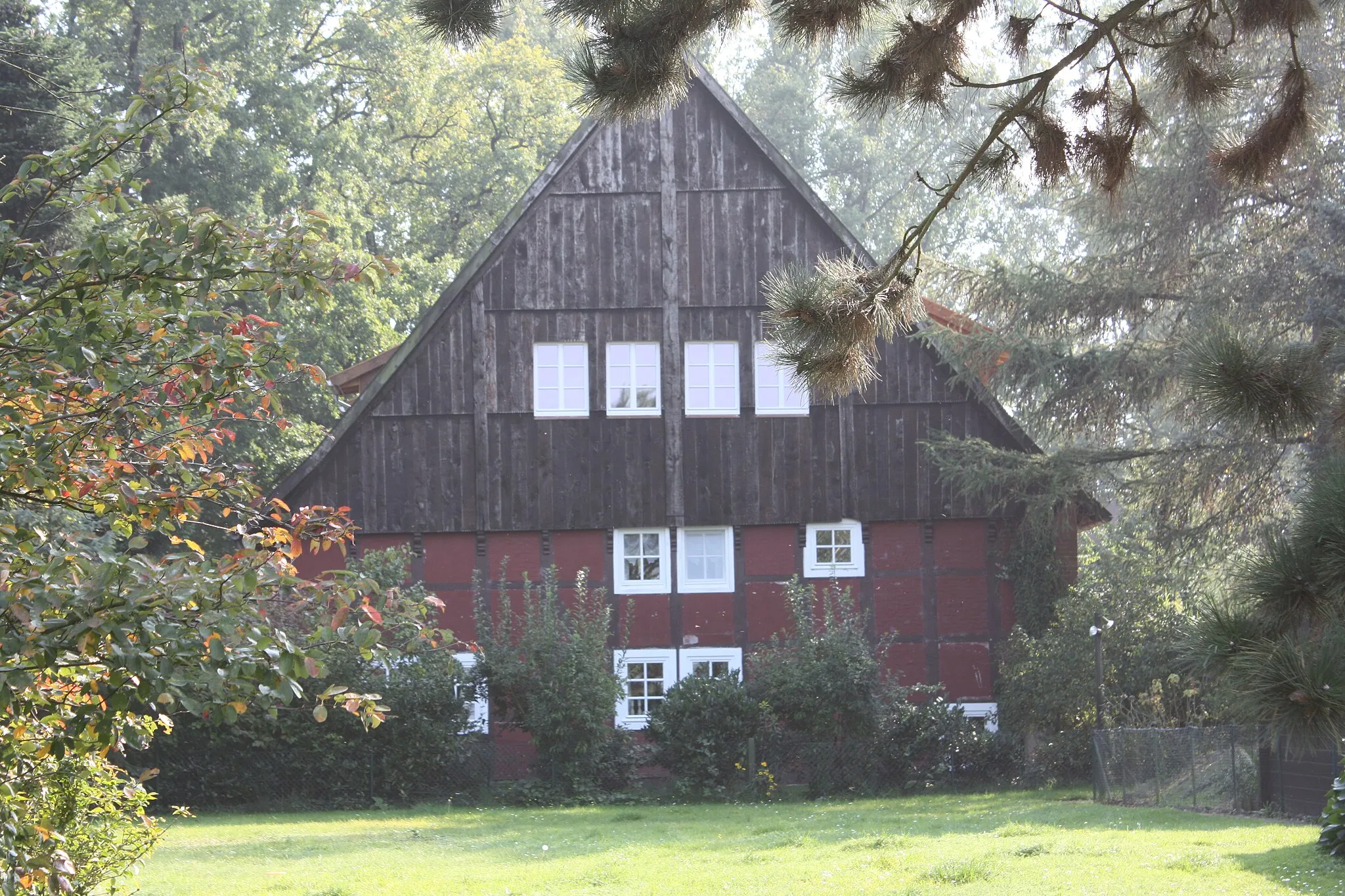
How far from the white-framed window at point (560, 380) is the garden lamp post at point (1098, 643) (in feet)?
25.7

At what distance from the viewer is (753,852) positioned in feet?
42.3

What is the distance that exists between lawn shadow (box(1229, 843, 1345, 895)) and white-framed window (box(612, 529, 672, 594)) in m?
11.0

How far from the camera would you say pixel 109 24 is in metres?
29.4

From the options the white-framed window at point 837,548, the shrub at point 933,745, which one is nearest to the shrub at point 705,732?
the shrub at point 933,745

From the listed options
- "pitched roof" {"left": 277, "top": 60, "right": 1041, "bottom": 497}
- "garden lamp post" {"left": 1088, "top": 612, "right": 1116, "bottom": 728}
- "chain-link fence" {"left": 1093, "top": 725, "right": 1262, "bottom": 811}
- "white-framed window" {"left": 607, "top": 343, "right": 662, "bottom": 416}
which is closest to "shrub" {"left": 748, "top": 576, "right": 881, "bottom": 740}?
"garden lamp post" {"left": 1088, "top": 612, "right": 1116, "bottom": 728}

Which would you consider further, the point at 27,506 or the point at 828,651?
the point at 828,651

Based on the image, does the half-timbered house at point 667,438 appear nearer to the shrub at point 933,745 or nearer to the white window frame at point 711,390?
the white window frame at point 711,390

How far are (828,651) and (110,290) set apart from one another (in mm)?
15185

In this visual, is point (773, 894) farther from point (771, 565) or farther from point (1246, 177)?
point (771, 565)

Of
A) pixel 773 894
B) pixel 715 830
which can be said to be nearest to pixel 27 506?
pixel 773 894

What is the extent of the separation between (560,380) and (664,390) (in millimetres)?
1574

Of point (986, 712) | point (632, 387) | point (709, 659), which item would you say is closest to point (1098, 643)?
point (986, 712)

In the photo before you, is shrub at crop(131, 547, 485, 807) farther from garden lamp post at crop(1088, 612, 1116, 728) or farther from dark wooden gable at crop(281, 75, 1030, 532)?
garden lamp post at crop(1088, 612, 1116, 728)

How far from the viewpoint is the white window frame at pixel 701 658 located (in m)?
21.5
